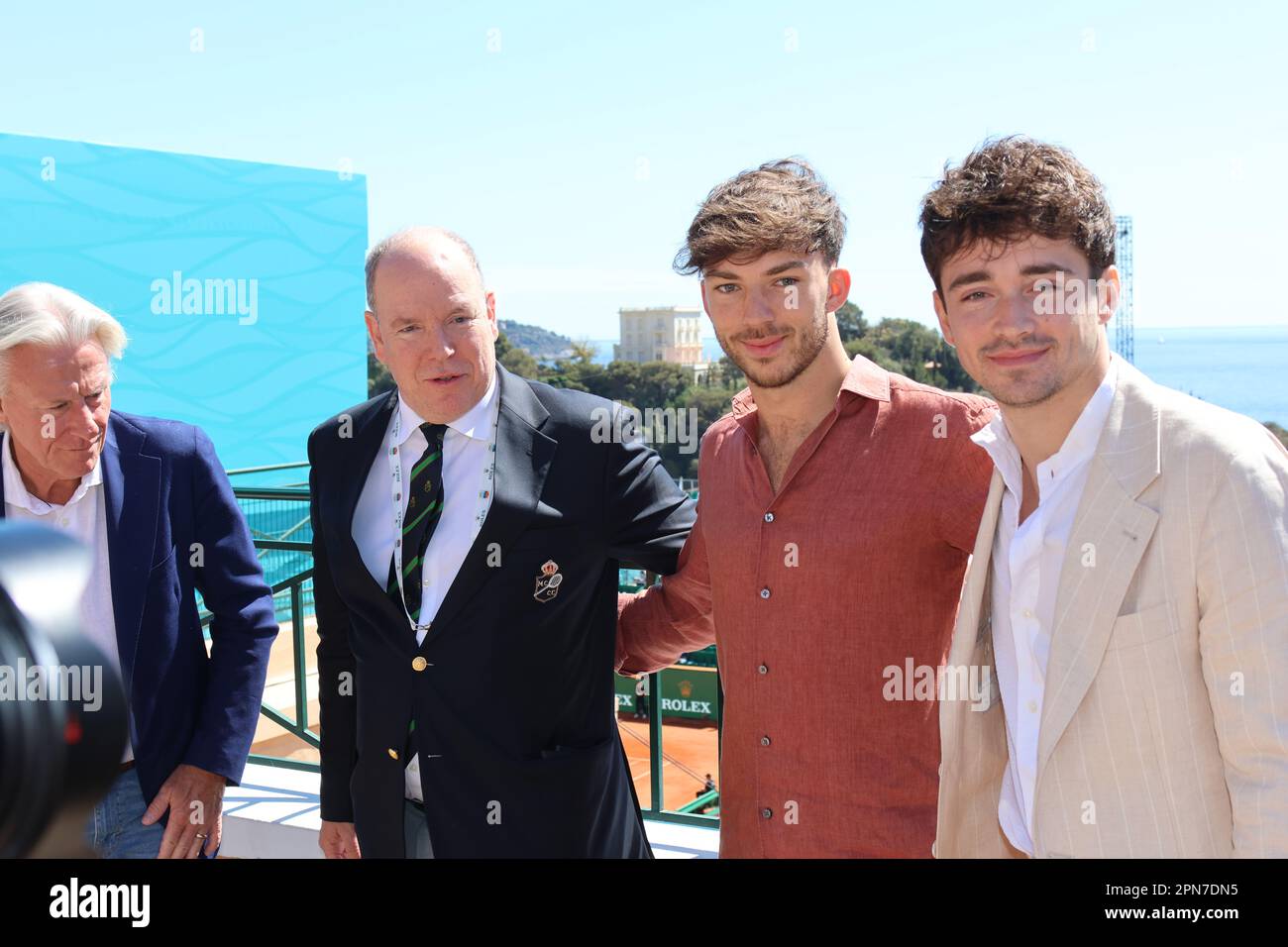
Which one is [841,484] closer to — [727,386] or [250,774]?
[250,774]

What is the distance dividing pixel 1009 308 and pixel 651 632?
1.08 metres

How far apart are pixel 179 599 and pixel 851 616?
1.45 metres

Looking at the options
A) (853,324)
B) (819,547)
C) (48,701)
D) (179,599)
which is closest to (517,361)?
(853,324)

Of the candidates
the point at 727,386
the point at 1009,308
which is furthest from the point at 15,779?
the point at 727,386

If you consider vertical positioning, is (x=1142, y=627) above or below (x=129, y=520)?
below

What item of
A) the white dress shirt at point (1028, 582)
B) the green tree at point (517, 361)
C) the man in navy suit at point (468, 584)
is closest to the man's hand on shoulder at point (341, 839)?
the man in navy suit at point (468, 584)

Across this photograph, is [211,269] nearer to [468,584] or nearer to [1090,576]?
[468,584]

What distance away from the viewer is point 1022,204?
1.86 meters

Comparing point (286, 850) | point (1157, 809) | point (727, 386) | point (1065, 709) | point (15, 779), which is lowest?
point (286, 850)

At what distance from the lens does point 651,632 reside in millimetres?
2463

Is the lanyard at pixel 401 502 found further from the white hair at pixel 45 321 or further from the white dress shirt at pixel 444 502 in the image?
the white hair at pixel 45 321

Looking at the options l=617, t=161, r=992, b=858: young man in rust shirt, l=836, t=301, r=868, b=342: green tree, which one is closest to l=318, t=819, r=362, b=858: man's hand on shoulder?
l=617, t=161, r=992, b=858: young man in rust shirt

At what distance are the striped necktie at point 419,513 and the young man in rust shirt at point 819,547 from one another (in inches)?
22.2

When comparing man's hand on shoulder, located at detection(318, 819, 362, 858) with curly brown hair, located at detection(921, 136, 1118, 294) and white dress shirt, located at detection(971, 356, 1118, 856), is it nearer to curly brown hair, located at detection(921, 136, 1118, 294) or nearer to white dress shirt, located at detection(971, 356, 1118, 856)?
white dress shirt, located at detection(971, 356, 1118, 856)
